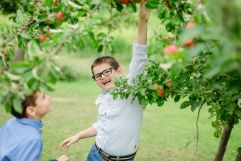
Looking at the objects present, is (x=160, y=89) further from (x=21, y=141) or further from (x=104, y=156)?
(x=21, y=141)

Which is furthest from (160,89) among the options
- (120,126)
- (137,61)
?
(120,126)

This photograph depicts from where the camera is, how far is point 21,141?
274 cm

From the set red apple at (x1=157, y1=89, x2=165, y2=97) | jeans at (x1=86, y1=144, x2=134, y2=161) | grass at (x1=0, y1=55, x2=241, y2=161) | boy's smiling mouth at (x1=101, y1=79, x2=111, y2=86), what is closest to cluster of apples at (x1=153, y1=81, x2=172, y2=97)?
red apple at (x1=157, y1=89, x2=165, y2=97)

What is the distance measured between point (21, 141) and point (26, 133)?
0.23 feet

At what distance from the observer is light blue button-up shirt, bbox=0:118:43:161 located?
2.71m

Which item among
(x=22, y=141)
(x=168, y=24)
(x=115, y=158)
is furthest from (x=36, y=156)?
(x=168, y=24)

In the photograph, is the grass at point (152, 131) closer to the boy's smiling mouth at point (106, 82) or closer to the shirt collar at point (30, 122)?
the boy's smiling mouth at point (106, 82)

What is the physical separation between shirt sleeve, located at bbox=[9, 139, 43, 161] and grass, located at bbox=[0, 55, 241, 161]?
2.15 m

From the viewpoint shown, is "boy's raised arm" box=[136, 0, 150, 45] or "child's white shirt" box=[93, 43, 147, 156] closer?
"boy's raised arm" box=[136, 0, 150, 45]

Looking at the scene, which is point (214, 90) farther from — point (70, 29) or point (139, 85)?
point (70, 29)

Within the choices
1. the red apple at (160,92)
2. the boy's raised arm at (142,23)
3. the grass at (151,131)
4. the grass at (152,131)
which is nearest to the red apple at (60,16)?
the boy's raised arm at (142,23)

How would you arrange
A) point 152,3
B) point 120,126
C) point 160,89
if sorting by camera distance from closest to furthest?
point 152,3, point 160,89, point 120,126

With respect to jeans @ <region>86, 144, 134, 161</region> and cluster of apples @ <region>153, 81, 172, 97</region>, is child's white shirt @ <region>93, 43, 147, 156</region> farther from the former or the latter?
cluster of apples @ <region>153, 81, 172, 97</region>

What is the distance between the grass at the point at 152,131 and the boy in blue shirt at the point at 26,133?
206 centimetres
